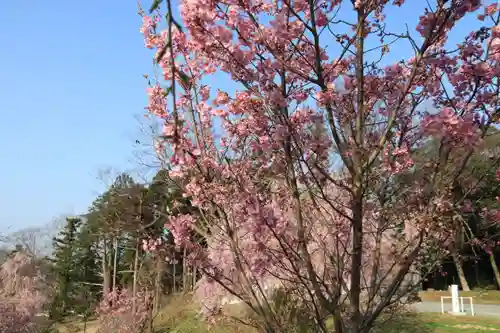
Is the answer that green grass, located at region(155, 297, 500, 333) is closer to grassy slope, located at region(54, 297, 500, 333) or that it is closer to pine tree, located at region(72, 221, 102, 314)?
grassy slope, located at region(54, 297, 500, 333)

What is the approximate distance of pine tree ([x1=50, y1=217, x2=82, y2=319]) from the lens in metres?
31.6

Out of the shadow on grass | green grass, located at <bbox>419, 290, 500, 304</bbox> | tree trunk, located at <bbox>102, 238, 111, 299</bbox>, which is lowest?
green grass, located at <bbox>419, 290, 500, 304</bbox>

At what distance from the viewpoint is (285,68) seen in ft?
8.64

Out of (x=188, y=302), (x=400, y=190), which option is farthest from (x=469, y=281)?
(x=400, y=190)

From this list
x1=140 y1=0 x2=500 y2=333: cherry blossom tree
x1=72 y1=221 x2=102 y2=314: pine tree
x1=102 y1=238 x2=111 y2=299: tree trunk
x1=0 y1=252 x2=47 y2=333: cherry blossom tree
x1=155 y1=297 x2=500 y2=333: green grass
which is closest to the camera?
x1=140 y1=0 x2=500 y2=333: cherry blossom tree

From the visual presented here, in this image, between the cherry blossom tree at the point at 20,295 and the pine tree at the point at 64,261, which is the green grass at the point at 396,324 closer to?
the cherry blossom tree at the point at 20,295

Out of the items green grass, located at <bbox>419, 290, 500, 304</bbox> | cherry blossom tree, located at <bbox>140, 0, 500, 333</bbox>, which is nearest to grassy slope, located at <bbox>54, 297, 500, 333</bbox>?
cherry blossom tree, located at <bbox>140, 0, 500, 333</bbox>

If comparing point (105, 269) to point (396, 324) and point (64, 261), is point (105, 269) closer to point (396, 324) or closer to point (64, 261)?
point (64, 261)

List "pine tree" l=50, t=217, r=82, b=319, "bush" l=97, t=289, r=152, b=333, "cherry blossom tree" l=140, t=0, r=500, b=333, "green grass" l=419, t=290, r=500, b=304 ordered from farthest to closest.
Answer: "pine tree" l=50, t=217, r=82, b=319
"green grass" l=419, t=290, r=500, b=304
"bush" l=97, t=289, r=152, b=333
"cherry blossom tree" l=140, t=0, r=500, b=333

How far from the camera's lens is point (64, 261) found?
118 ft

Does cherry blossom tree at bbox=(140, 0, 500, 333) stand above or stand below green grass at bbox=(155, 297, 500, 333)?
above

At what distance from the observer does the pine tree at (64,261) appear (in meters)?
31.6

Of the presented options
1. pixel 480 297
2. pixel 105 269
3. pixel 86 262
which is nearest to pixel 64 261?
pixel 86 262

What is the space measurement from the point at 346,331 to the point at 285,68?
1.49m
